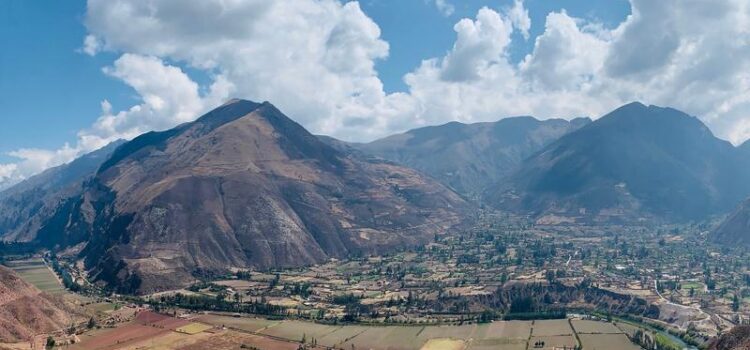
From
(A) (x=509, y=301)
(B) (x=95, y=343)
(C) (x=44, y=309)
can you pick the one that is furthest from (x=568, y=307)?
(C) (x=44, y=309)

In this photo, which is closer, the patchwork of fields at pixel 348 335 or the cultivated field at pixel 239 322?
the patchwork of fields at pixel 348 335

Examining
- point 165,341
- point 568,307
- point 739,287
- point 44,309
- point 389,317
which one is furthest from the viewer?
point 739,287

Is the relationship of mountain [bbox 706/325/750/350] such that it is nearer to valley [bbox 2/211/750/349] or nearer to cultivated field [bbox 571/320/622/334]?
valley [bbox 2/211/750/349]

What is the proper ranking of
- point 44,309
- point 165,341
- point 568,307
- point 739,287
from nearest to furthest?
point 165,341 → point 44,309 → point 568,307 → point 739,287

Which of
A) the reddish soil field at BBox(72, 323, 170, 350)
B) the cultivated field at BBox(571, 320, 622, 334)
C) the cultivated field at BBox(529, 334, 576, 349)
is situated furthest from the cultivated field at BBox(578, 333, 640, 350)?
the reddish soil field at BBox(72, 323, 170, 350)

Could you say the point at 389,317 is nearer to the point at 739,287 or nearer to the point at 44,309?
the point at 44,309

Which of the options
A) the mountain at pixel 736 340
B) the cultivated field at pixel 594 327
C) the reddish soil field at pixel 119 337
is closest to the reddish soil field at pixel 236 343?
the reddish soil field at pixel 119 337

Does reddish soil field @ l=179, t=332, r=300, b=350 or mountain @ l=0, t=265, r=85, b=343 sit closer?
mountain @ l=0, t=265, r=85, b=343

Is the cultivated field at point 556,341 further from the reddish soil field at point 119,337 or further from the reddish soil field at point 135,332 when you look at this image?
the reddish soil field at point 119,337
